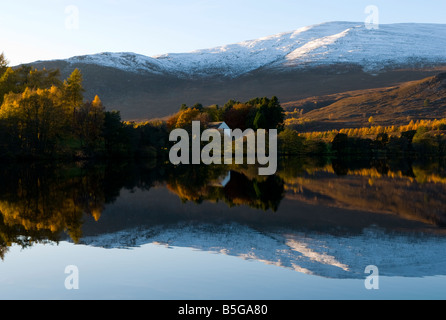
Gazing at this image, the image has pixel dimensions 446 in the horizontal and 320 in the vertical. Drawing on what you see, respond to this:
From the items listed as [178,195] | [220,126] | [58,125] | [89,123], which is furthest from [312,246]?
[220,126]

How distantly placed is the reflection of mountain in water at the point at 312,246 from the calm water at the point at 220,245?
2 cm

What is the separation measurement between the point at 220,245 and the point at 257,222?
288 cm

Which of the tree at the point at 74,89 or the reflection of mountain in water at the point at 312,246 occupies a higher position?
the tree at the point at 74,89

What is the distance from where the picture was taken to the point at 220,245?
10.0 meters

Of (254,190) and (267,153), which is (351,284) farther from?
(267,153)

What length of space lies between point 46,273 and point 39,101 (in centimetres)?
A: 4266

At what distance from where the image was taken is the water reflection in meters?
9.20

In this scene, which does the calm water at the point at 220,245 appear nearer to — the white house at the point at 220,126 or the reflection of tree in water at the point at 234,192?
the reflection of tree in water at the point at 234,192

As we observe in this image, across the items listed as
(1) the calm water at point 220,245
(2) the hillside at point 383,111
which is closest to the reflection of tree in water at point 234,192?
(1) the calm water at point 220,245

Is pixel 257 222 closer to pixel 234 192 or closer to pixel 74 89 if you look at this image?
pixel 234 192

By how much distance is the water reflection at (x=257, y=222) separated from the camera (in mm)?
9203

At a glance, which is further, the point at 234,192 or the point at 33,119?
the point at 33,119

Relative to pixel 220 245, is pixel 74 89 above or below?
above
